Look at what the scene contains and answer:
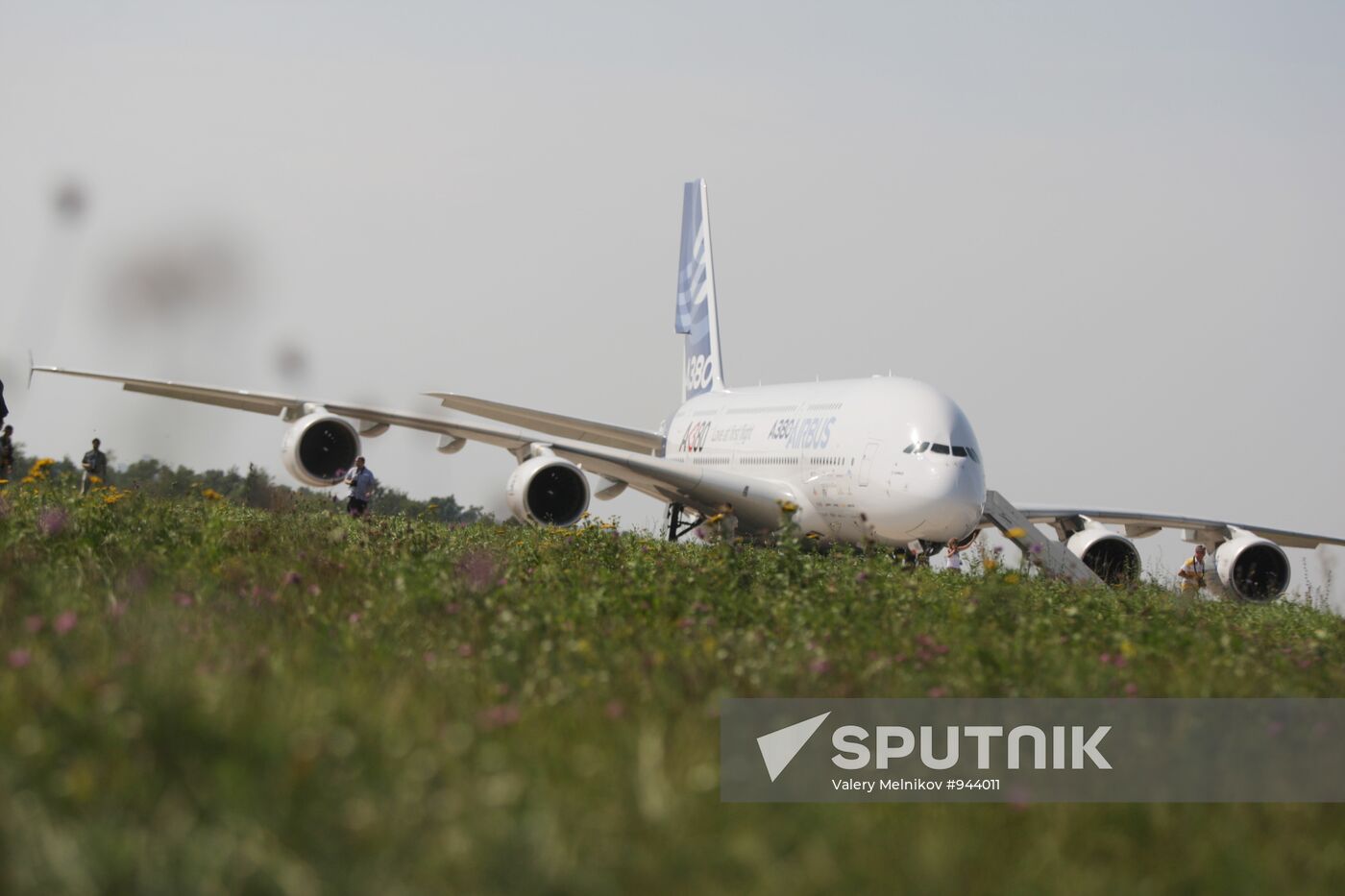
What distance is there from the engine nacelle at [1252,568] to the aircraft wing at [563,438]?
808 cm

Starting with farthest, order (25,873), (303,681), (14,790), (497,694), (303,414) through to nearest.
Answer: (303,414) < (497,694) < (303,681) < (14,790) < (25,873)

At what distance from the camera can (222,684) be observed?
177 inches

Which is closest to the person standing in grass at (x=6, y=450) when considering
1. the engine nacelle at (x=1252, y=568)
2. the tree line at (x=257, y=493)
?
the tree line at (x=257, y=493)

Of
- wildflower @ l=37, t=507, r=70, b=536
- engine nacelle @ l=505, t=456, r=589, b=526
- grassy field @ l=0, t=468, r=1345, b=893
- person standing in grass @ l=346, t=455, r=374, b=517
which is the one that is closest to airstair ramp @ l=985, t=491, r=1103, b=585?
engine nacelle @ l=505, t=456, r=589, b=526

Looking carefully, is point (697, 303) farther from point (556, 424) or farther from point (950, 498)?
point (950, 498)

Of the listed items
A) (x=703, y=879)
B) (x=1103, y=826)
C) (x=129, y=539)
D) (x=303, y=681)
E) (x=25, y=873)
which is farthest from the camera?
(x=129, y=539)

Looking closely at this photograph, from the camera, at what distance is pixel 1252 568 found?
25.0 metres

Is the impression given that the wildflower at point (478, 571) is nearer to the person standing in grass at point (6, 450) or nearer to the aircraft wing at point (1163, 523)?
the person standing in grass at point (6, 450)

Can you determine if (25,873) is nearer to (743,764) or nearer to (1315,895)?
(743,764)

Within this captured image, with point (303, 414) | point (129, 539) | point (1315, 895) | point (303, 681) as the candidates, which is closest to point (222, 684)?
point (303, 681)

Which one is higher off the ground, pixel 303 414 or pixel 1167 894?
pixel 303 414

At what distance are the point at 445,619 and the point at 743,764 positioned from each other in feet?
11.0
